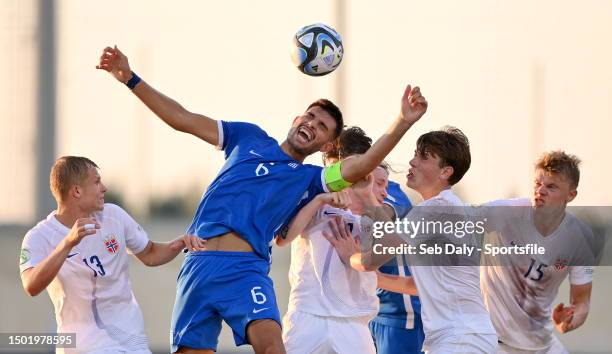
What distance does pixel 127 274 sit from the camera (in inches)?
356

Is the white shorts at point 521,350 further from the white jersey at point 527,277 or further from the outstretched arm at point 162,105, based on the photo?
the outstretched arm at point 162,105

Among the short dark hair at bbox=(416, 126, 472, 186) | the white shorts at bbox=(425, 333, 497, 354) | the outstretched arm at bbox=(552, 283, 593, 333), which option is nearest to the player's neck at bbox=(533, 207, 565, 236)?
the outstretched arm at bbox=(552, 283, 593, 333)

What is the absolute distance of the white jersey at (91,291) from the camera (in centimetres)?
880

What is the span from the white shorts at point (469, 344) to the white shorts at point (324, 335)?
3.07ft

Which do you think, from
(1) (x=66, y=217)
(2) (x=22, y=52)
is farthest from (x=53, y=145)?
(1) (x=66, y=217)

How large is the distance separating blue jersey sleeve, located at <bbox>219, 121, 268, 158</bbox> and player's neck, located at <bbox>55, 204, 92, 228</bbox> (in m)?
1.05

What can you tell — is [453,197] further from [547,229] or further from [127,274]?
[127,274]

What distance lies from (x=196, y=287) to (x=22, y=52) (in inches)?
209

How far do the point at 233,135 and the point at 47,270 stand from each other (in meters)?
1.66

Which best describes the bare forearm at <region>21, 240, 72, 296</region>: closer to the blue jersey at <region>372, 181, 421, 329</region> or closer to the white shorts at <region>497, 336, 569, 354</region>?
the blue jersey at <region>372, 181, 421, 329</region>

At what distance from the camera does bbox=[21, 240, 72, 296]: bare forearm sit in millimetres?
8391

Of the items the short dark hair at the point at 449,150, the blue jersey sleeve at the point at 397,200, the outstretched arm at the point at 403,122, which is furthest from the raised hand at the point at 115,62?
the blue jersey sleeve at the point at 397,200

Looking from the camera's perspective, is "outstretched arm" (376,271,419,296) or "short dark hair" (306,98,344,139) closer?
"short dark hair" (306,98,344,139)

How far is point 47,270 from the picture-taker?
8.46 meters
